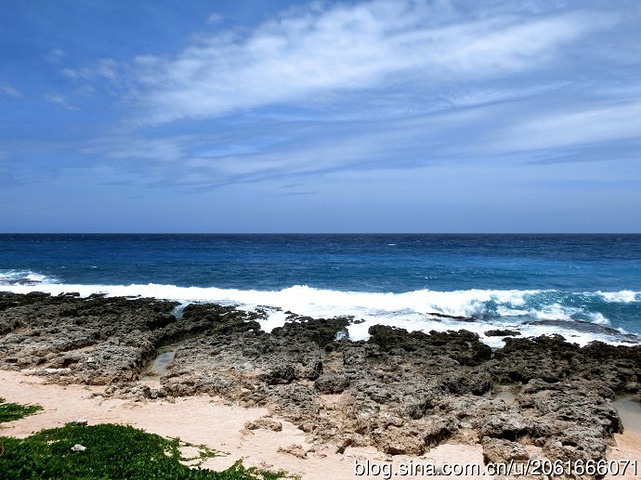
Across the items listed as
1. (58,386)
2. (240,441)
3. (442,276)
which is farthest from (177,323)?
(442,276)

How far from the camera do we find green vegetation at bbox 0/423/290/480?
6.15 m

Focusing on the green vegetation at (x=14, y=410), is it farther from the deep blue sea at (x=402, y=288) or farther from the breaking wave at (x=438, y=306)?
the deep blue sea at (x=402, y=288)

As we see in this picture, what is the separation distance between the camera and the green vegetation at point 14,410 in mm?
9141

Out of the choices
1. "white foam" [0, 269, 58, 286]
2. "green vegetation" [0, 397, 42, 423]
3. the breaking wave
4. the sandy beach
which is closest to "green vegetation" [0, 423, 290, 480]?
the sandy beach

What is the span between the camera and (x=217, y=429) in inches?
368

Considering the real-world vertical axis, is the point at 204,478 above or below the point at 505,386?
above

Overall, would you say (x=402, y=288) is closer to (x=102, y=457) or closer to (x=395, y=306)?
(x=395, y=306)

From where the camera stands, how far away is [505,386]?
12.7m

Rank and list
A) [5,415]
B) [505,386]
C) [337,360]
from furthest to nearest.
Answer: [337,360] < [505,386] < [5,415]

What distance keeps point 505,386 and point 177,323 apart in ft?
42.5

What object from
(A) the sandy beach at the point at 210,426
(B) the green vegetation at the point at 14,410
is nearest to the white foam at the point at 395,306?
(A) the sandy beach at the point at 210,426

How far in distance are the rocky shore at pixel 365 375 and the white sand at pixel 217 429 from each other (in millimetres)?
310

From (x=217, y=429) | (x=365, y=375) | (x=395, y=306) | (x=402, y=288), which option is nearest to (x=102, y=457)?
(x=217, y=429)

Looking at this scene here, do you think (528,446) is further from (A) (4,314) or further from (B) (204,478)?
(A) (4,314)
